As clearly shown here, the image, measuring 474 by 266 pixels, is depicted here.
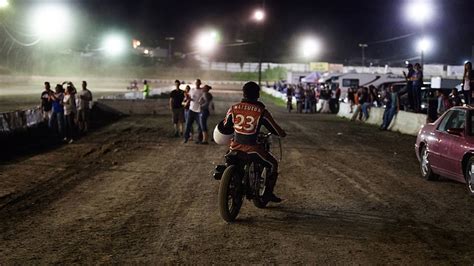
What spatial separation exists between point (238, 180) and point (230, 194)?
0.68 ft

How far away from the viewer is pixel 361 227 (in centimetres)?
719

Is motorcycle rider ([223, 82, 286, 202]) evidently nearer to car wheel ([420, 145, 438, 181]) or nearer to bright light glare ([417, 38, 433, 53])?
car wheel ([420, 145, 438, 181])

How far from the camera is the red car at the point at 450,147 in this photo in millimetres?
9242

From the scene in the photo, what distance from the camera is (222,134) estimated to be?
305 inches

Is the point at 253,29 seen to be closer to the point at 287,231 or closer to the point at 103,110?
the point at 103,110

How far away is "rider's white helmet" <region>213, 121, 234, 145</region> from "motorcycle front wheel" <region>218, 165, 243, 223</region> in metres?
0.63

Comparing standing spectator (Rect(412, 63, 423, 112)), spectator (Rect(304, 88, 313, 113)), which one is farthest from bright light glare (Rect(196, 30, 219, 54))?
standing spectator (Rect(412, 63, 423, 112))

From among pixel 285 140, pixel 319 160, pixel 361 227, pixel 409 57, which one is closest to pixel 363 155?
pixel 319 160

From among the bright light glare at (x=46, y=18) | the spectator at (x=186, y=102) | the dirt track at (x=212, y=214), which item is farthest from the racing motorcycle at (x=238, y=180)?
the bright light glare at (x=46, y=18)

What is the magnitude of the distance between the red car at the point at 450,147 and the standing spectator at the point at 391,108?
10987mm

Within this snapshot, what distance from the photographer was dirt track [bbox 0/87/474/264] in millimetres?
6035

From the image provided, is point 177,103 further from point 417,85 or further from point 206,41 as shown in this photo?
point 206,41

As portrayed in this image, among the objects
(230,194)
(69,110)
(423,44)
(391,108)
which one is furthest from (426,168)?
(423,44)

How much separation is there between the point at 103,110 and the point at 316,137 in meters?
13.9
